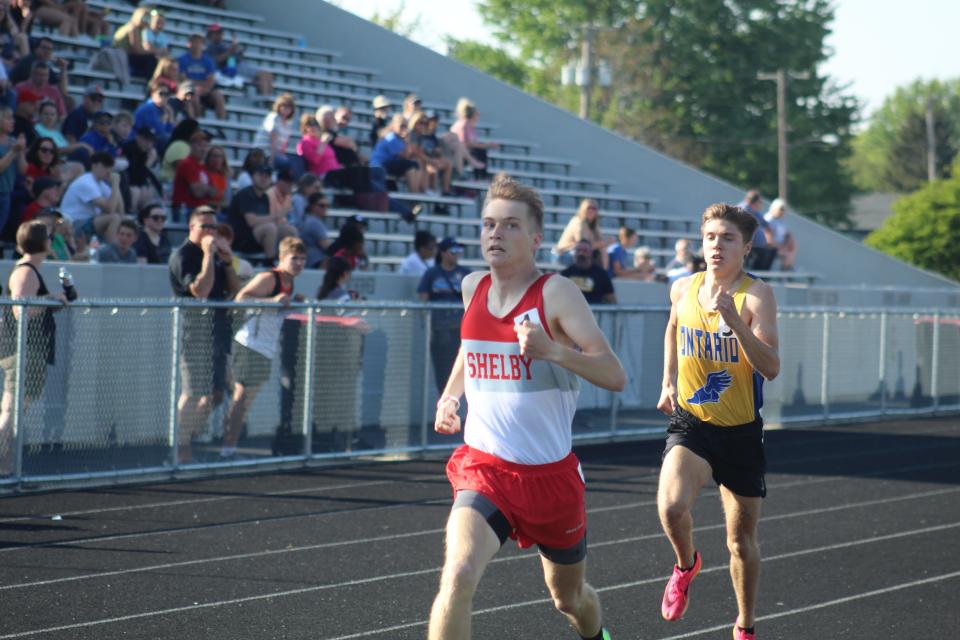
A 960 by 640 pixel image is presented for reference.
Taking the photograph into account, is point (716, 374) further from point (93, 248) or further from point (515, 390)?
point (93, 248)

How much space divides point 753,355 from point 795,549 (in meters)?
3.46

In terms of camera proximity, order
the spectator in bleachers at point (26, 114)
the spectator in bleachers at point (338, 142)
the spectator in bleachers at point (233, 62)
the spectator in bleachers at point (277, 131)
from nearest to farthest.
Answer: the spectator in bleachers at point (26, 114)
the spectator in bleachers at point (277, 131)
the spectator in bleachers at point (338, 142)
the spectator in bleachers at point (233, 62)

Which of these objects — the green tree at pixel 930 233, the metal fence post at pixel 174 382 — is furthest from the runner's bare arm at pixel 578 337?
the green tree at pixel 930 233

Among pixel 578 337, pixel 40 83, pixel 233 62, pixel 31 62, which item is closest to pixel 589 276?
pixel 40 83

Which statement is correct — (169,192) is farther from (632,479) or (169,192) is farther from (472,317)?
(472,317)

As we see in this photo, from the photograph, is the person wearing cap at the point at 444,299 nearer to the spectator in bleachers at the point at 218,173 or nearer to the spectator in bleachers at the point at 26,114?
the spectator in bleachers at the point at 218,173

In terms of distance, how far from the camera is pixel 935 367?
2064 centimetres

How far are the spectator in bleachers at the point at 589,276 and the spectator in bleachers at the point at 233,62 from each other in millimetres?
7949

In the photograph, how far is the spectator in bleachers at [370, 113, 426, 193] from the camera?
20266 mm

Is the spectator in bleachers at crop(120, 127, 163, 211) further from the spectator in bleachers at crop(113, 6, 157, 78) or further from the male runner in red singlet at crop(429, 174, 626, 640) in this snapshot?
the male runner in red singlet at crop(429, 174, 626, 640)

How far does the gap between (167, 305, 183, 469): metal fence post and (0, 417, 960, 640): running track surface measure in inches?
14.4

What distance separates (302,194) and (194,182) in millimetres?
1519

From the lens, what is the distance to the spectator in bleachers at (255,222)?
1544cm

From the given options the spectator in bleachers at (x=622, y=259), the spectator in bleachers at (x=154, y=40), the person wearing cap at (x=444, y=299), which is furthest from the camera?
the spectator in bleachers at (x=154, y=40)
